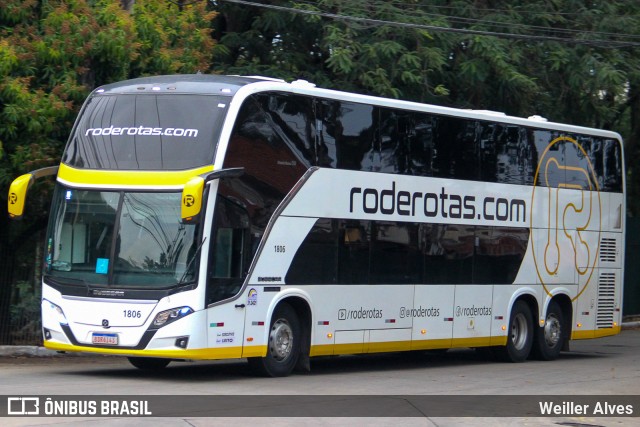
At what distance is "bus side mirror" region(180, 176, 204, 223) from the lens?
1314 centimetres

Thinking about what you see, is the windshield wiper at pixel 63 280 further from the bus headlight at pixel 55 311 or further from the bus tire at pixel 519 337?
the bus tire at pixel 519 337

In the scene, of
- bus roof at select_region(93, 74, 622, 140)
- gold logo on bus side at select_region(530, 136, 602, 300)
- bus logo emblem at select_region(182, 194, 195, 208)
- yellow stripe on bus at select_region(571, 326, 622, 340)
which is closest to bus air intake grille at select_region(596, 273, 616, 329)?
yellow stripe on bus at select_region(571, 326, 622, 340)

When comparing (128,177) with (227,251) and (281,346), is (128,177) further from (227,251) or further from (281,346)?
(281,346)

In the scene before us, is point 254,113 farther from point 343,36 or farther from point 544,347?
point 544,347

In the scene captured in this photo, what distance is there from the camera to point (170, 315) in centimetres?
1377

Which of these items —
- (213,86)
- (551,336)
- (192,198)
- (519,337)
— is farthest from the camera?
(551,336)

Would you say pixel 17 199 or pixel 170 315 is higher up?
pixel 17 199

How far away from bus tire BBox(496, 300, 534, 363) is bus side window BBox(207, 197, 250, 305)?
23.1 feet

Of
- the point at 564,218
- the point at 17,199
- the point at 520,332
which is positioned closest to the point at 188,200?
the point at 17,199

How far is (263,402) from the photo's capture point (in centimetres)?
1225

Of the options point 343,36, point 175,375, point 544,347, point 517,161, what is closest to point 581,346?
point 544,347

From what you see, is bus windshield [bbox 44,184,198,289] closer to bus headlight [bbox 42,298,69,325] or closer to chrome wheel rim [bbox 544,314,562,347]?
bus headlight [bbox 42,298,69,325]

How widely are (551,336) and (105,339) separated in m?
10.00

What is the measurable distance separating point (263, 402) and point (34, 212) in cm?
852
